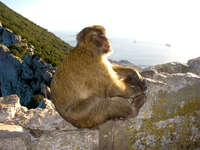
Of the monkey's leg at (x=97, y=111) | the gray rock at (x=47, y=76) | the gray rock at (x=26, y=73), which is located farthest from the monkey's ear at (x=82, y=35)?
the gray rock at (x=26, y=73)

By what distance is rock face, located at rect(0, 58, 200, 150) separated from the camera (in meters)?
2.26

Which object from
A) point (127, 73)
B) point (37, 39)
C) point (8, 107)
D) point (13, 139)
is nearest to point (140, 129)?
point (127, 73)

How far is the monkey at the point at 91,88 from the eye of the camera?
2404mm

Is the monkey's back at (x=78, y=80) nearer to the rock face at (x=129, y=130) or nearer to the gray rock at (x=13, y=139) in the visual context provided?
the rock face at (x=129, y=130)

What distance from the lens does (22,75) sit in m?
31.4

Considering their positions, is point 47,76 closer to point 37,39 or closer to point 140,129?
point 37,39

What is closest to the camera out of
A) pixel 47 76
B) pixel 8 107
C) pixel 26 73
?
pixel 8 107

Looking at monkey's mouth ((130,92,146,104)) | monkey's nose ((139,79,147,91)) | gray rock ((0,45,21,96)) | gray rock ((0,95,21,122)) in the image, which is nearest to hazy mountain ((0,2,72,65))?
gray rock ((0,45,21,96))

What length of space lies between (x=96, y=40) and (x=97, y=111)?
1.03 m

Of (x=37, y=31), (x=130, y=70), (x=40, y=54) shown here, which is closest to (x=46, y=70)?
(x=40, y=54)

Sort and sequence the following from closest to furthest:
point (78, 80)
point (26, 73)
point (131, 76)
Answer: point (78, 80) < point (131, 76) < point (26, 73)

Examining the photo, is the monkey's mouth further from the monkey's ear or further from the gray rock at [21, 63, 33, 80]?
the gray rock at [21, 63, 33, 80]

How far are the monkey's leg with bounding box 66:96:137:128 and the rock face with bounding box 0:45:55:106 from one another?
2879 centimetres

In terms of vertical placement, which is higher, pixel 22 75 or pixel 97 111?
pixel 97 111
